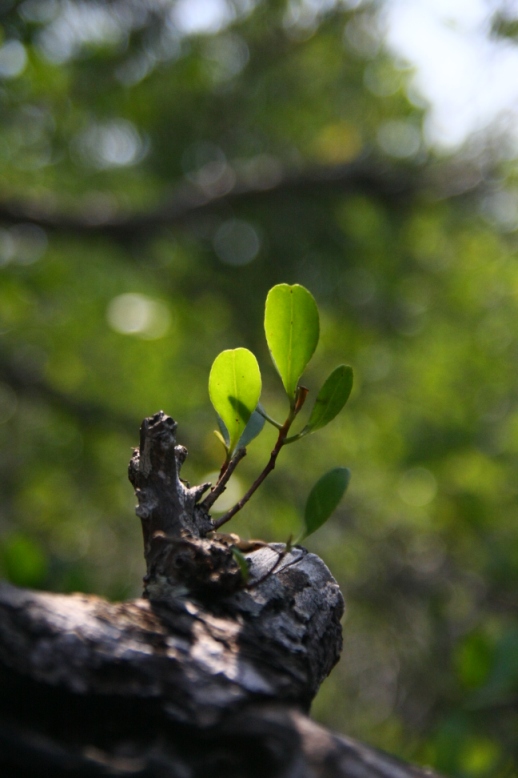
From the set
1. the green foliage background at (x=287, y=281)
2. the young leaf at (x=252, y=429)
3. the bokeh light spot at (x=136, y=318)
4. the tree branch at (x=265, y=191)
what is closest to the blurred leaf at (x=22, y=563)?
the green foliage background at (x=287, y=281)

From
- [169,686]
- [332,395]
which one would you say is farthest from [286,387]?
[169,686]

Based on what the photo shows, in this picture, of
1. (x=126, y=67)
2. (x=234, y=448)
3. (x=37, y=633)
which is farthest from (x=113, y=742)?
(x=126, y=67)

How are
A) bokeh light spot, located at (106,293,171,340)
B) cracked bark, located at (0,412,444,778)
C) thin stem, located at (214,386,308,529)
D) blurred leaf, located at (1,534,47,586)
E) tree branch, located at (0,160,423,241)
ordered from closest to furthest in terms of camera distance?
cracked bark, located at (0,412,444,778)
thin stem, located at (214,386,308,529)
blurred leaf, located at (1,534,47,586)
tree branch, located at (0,160,423,241)
bokeh light spot, located at (106,293,171,340)

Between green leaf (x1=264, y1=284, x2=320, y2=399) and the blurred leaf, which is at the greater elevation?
green leaf (x1=264, y1=284, x2=320, y2=399)

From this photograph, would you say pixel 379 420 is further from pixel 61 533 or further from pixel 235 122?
pixel 61 533

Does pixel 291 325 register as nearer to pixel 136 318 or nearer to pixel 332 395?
pixel 332 395

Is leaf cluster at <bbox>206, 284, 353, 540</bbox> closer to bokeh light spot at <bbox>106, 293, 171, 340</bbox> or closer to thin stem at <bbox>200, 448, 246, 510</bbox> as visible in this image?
thin stem at <bbox>200, 448, 246, 510</bbox>

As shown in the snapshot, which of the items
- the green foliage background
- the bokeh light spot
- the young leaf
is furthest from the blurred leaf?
the bokeh light spot
